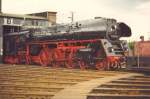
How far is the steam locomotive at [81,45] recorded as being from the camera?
72.1 ft

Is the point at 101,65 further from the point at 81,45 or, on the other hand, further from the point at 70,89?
the point at 70,89

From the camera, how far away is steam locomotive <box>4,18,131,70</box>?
72.1 feet

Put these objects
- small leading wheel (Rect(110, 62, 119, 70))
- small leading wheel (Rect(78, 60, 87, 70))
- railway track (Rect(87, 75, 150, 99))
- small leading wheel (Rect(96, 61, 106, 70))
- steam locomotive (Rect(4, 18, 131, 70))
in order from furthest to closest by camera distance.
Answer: small leading wheel (Rect(78, 60, 87, 70)) < steam locomotive (Rect(4, 18, 131, 70)) < small leading wheel (Rect(96, 61, 106, 70)) < small leading wheel (Rect(110, 62, 119, 70)) < railway track (Rect(87, 75, 150, 99))

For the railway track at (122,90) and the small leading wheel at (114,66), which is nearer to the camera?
the railway track at (122,90)

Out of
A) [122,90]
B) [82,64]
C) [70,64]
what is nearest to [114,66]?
[82,64]

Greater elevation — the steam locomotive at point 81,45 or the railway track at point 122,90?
the steam locomotive at point 81,45

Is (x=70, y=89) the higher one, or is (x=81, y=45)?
(x=81, y=45)

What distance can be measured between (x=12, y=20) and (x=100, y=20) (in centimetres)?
2032

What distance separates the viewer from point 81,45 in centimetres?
2380

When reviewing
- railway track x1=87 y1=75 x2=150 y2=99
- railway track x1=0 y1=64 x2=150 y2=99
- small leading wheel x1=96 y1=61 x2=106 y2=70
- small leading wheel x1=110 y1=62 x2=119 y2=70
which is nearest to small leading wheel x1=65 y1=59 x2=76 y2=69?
small leading wheel x1=96 y1=61 x2=106 y2=70

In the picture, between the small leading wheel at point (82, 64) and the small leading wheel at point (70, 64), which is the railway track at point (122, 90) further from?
the small leading wheel at point (70, 64)

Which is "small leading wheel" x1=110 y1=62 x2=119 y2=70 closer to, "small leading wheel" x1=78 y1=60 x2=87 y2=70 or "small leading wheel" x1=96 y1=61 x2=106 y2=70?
"small leading wheel" x1=96 y1=61 x2=106 y2=70

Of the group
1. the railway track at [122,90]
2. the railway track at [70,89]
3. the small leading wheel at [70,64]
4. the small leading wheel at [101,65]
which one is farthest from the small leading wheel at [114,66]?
the railway track at [122,90]

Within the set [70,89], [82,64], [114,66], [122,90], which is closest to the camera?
[122,90]
